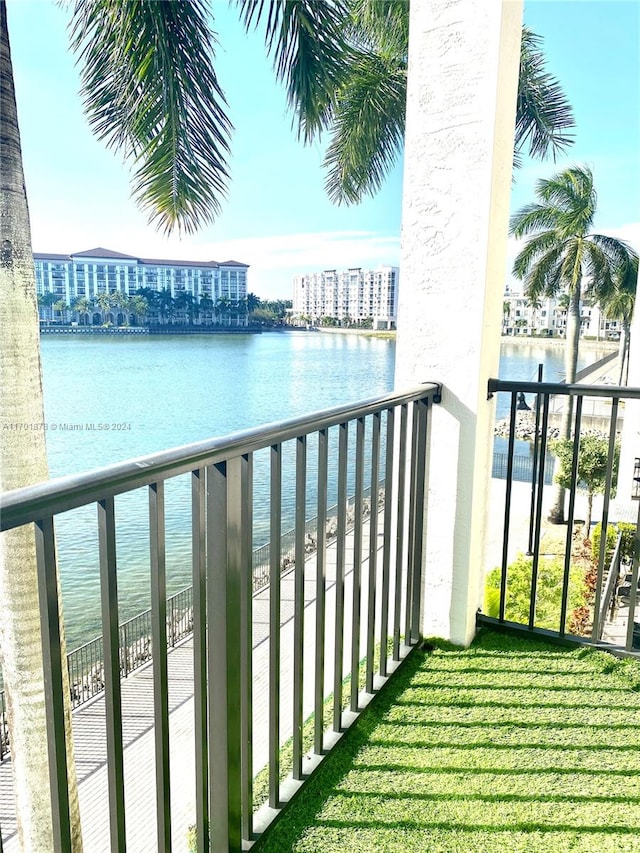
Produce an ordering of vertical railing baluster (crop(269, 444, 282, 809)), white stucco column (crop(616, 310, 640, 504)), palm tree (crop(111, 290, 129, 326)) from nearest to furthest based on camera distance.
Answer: vertical railing baluster (crop(269, 444, 282, 809))
white stucco column (crop(616, 310, 640, 504))
palm tree (crop(111, 290, 129, 326))

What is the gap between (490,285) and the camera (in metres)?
2.17

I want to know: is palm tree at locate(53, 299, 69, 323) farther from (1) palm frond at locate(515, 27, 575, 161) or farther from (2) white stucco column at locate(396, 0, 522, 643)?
(2) white stucco column at locate(396, 0, 522, 643)

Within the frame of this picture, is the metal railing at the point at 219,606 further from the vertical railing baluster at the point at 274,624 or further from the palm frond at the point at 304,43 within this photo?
the palm frond at the point at 304,43

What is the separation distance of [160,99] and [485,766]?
479 centimetres

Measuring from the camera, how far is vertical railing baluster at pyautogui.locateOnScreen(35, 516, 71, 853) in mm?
793

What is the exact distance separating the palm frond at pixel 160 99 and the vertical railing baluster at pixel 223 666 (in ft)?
14.7

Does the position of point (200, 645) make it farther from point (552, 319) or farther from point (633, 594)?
point (552, 319)

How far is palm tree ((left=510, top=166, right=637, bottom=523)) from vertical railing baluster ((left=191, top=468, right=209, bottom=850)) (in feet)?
67.6

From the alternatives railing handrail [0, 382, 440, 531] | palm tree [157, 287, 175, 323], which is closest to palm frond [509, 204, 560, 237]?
palm tree [157, 287, 175, 323]

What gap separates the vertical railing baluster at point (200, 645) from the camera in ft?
3.69

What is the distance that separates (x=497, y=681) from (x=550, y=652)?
12.2 inches

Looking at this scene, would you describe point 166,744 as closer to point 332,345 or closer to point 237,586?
point 237,586

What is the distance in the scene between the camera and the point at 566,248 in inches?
819

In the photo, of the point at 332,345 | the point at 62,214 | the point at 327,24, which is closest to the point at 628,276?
the point at 332,345
